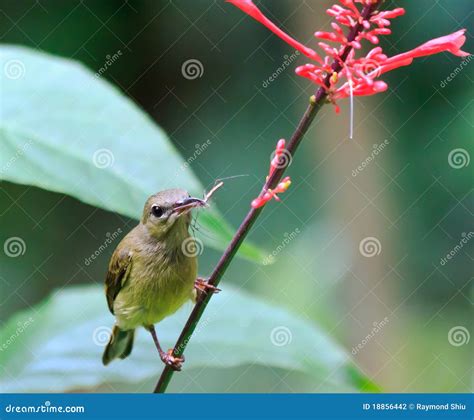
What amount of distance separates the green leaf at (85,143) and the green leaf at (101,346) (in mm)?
189

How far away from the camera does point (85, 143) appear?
2.95 ft

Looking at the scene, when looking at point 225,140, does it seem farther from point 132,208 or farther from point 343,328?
point 132,208

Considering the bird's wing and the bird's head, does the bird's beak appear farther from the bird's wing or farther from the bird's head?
the bird's wing

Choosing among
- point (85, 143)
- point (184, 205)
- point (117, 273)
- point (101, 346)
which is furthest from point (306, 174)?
point (85, 143)

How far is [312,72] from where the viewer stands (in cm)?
80

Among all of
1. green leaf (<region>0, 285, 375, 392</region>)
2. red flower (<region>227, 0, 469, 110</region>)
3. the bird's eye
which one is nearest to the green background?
the bird's eye

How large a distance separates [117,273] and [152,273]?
0.43 ft

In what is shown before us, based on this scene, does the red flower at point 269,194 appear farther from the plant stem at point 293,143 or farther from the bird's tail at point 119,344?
→ the bird's tail at point 119,344

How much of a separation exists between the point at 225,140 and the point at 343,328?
0.86 m

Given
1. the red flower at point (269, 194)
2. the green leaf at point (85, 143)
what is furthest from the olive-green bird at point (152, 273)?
the red flower at point (269, 194)

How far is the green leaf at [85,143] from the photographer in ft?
2.76

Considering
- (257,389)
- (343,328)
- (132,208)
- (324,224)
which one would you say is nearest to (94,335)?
(132,208)

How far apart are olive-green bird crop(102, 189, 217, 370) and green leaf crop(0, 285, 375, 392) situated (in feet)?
1.43

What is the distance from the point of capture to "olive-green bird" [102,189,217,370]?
1623 mm
